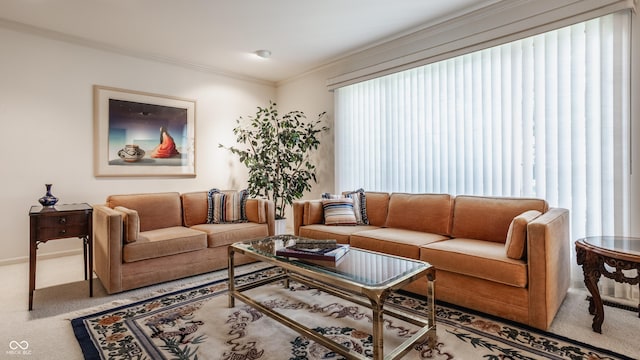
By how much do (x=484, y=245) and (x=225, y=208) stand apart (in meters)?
2.65

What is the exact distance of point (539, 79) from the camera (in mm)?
2695

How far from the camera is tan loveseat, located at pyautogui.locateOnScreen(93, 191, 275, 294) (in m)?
2.62

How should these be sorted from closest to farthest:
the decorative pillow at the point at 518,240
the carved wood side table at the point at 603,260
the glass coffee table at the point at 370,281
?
the glass coffee table at the point at 370,281
the carved wood side table at the point at 603,260
the decorative pillow at the point at 518,240

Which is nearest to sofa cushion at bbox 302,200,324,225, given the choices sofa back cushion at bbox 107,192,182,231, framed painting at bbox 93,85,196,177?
sofa back cushion at bbox 107,192,182,231

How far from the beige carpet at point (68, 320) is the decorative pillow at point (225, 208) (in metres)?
0.90

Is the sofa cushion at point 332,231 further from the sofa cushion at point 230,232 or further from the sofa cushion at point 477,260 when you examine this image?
the sofa cushion at point 477,260

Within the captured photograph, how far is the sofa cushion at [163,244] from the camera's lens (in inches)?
105

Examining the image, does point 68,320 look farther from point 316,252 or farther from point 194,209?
point 316,252

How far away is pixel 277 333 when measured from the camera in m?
1.95

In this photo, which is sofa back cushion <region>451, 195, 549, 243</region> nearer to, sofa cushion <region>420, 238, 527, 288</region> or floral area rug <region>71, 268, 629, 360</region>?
sofa cushion <region>420, 238, 527, 288</region>

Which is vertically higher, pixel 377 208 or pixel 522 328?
pixel 377 208

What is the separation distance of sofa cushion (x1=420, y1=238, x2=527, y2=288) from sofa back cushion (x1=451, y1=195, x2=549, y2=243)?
121mm

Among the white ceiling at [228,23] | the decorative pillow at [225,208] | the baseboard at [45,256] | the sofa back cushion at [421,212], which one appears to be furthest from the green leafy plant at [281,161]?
the baseboard at [45,256]

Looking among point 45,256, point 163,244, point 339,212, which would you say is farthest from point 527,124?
point 45,256
